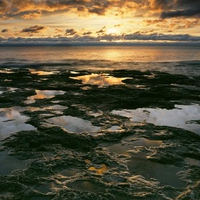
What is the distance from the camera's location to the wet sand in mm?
8539

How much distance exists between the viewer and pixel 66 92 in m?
24.8

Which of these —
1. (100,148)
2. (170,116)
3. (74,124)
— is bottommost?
(170,116)

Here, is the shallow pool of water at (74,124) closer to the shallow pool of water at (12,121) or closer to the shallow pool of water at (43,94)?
the shallow pool of water at (12,121)

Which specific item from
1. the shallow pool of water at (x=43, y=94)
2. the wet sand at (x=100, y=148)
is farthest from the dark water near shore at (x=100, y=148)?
the shallow pool of water at (x=43, y=94)

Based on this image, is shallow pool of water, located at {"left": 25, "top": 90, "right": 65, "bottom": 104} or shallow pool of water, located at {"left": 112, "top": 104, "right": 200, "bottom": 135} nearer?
shallow pool of water, located at {"left": 112, "top": 104, "right": 200, "bottom": 135}

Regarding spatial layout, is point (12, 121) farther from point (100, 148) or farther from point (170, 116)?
point (170, 116)

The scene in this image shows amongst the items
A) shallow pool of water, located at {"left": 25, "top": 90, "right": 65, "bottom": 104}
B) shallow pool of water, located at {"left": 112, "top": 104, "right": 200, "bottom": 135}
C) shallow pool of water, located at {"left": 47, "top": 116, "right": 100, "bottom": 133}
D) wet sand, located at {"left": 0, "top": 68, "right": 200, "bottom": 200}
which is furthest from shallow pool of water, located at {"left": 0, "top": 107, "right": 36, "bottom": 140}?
shallow pool of water, located at {"left": 112, "top": 104, "right": 200, "bottom": 135}

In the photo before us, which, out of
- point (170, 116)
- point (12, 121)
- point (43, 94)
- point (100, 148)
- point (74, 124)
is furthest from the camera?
point (43, 94)

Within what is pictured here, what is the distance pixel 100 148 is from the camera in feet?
38.6

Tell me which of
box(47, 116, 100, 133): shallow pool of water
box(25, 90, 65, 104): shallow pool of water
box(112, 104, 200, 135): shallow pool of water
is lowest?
box(25, 90, 65, 104): shallow pool of water

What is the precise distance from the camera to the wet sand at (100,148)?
28.0 ft

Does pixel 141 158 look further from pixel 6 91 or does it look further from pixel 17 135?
pixel 6 91

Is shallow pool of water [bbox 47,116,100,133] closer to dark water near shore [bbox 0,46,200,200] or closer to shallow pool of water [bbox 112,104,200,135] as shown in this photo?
dark water near shore [bbox 0,46,200,200]

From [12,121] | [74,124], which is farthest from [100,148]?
[12,121]
